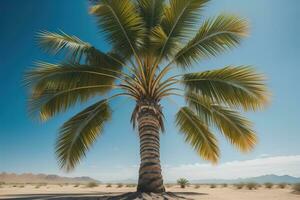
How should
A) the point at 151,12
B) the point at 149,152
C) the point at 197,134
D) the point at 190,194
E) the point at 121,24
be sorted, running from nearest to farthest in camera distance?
the point at 149,152 → the point at 121,24 → the point at 151,12 → the point at 197,134 → the point at 190,194

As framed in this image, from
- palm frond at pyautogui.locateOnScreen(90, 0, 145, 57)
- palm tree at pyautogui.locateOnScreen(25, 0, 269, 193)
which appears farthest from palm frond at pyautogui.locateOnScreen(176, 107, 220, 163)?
palm frond at pyautogui.locateOnScreen(90, 0, 145, 57)

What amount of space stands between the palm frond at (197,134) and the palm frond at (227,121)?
2.59 feet

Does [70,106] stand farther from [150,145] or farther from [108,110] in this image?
[150,145]

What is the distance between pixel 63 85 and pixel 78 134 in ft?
6.40

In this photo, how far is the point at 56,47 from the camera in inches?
444

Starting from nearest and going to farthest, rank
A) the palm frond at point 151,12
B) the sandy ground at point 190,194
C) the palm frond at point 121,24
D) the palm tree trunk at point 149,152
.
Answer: the palm tree trunk at point 149,152, the palm frond at point 121,24, the palm frond at point 151,12, the sandy ground at point 190,194

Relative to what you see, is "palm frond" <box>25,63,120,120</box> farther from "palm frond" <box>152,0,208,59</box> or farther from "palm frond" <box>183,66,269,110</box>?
"palm frond" <box>183,66,269,110</box>

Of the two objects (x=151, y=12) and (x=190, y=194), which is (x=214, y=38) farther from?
(x=190, y=194)

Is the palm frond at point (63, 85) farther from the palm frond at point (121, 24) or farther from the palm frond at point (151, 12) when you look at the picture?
the palm frond at point (151, 12)

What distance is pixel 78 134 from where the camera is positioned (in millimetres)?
Answer: 11797

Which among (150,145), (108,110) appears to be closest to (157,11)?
(108,110)

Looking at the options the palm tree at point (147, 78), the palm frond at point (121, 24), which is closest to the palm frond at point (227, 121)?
the palm tree at point (147, 78)

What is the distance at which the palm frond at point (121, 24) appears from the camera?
35.6ft

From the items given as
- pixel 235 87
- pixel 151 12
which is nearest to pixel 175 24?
pixel 151 12
